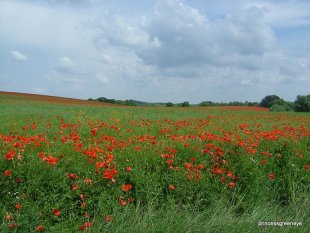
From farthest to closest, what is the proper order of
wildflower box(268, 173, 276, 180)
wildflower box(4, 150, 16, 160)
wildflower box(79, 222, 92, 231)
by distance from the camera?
wildflower box(268, 173, 276, 180), wildflower box(4, 150, 16, 160), wildflower box(79, 222, 92, 231)

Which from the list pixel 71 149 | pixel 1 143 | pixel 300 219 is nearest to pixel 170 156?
pixel 71 149

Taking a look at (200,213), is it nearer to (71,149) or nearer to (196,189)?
(196,189)

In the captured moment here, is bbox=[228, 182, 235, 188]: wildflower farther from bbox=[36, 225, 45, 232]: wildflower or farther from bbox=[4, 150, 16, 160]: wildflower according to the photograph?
bbox=[4, 150, 16, 160]: wildflower

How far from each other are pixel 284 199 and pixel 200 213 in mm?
2072

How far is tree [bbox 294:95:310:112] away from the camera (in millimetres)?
56312

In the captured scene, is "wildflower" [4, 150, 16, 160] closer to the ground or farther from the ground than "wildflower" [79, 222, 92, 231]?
farther from the ground

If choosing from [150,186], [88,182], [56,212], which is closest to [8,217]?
[56,212]

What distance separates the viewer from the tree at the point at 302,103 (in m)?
56.3

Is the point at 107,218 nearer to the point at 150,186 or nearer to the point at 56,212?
the point at 56,212

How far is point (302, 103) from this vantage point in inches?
2253

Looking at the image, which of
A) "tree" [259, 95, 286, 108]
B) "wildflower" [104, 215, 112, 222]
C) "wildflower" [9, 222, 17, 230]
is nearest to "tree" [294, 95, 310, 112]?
"tree" [259, 95, 286, 108]

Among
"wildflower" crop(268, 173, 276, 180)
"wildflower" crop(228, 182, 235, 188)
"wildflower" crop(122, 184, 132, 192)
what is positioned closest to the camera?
"wildflower" crop(122, 184, 132, 192)

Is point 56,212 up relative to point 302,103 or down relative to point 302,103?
down

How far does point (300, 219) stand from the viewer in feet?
18.8
